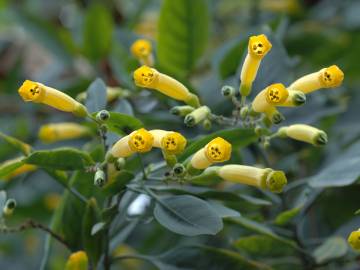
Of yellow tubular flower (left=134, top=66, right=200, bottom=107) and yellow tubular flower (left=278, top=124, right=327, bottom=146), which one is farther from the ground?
yellow tubular flower (left=134, top=66, right=200, bottom=107)

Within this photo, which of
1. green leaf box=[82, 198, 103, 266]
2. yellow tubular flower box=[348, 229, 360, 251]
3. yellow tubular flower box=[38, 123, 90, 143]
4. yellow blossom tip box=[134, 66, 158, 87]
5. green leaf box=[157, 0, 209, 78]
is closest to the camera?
yellow tubular flower box=[348, 229, 360, 251]

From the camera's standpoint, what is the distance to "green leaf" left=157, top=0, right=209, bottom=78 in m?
1.47

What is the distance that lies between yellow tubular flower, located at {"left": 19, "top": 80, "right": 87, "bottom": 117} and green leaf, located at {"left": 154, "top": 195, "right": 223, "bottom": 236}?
19 centimetres

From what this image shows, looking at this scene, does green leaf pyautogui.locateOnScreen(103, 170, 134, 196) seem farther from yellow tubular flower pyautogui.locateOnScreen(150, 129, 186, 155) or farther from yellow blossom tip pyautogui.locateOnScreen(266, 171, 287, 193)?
yellow blossom tip pyautogui.locateOnScreen(266, 171, 287, 193)

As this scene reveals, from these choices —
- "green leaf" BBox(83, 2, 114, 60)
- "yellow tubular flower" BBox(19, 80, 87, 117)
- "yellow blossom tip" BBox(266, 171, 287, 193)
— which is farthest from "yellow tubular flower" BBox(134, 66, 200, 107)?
"green leaf" BBox(83, 2, 114, 60)

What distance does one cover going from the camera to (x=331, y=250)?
1.20 meters

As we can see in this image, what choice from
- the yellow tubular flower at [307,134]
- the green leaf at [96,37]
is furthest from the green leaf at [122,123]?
the green leaf at [96,37]

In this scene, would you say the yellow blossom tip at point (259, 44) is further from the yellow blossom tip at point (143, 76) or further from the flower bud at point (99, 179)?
the flower bud at point (99, 179)

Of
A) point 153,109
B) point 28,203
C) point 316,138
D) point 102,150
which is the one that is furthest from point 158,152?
point 28,203

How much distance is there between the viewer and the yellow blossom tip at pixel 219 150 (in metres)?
0.94

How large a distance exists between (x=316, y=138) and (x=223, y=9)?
141cm

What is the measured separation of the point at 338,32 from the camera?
2.12 metres

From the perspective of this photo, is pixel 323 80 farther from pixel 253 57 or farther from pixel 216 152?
pixel 216 152

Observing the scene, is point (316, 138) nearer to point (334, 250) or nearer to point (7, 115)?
point (334, 250)
